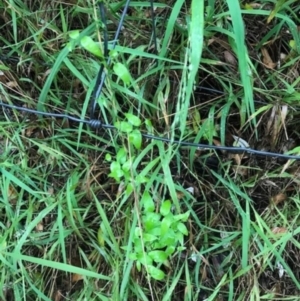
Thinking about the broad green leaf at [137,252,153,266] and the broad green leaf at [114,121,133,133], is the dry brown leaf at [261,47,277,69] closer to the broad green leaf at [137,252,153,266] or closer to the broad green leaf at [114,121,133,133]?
the broad green leaf at [114,121,133,133]

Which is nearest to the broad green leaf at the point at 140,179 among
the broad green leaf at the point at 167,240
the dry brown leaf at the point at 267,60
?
the broad green leaf at the point at 167,240

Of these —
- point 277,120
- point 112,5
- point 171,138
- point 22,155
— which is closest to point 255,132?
point 277,120

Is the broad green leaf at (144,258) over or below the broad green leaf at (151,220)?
below

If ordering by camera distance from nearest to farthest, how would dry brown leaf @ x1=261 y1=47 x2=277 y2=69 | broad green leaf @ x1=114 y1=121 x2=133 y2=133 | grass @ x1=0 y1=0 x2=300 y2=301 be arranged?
1. broad green leaf @ x1=114 y1=121 x2=133 y2=133
2. grass @ x1=0 y1=0 x2=300 y2=301
3. dry brown leaf @ x1=261 y1=47 x2=277 y2=69

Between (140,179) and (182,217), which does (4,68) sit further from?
(182,217)

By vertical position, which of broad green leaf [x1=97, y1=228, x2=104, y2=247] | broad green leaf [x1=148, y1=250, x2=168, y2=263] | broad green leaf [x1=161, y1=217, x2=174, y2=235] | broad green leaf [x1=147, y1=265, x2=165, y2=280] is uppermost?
broad green leaf [x1=161, y1=217, x2=174, y2=235]

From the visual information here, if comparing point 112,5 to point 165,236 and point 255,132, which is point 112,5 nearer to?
point 255,132

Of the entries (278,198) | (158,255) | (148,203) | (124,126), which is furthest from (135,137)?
(278,198)

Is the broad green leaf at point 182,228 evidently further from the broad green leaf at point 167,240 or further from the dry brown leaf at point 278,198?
the dry brown leaf at point 278,198

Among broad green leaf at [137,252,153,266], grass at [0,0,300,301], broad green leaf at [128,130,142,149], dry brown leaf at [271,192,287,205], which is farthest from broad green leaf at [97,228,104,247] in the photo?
dry brown leaf at [271,192,287,205]
